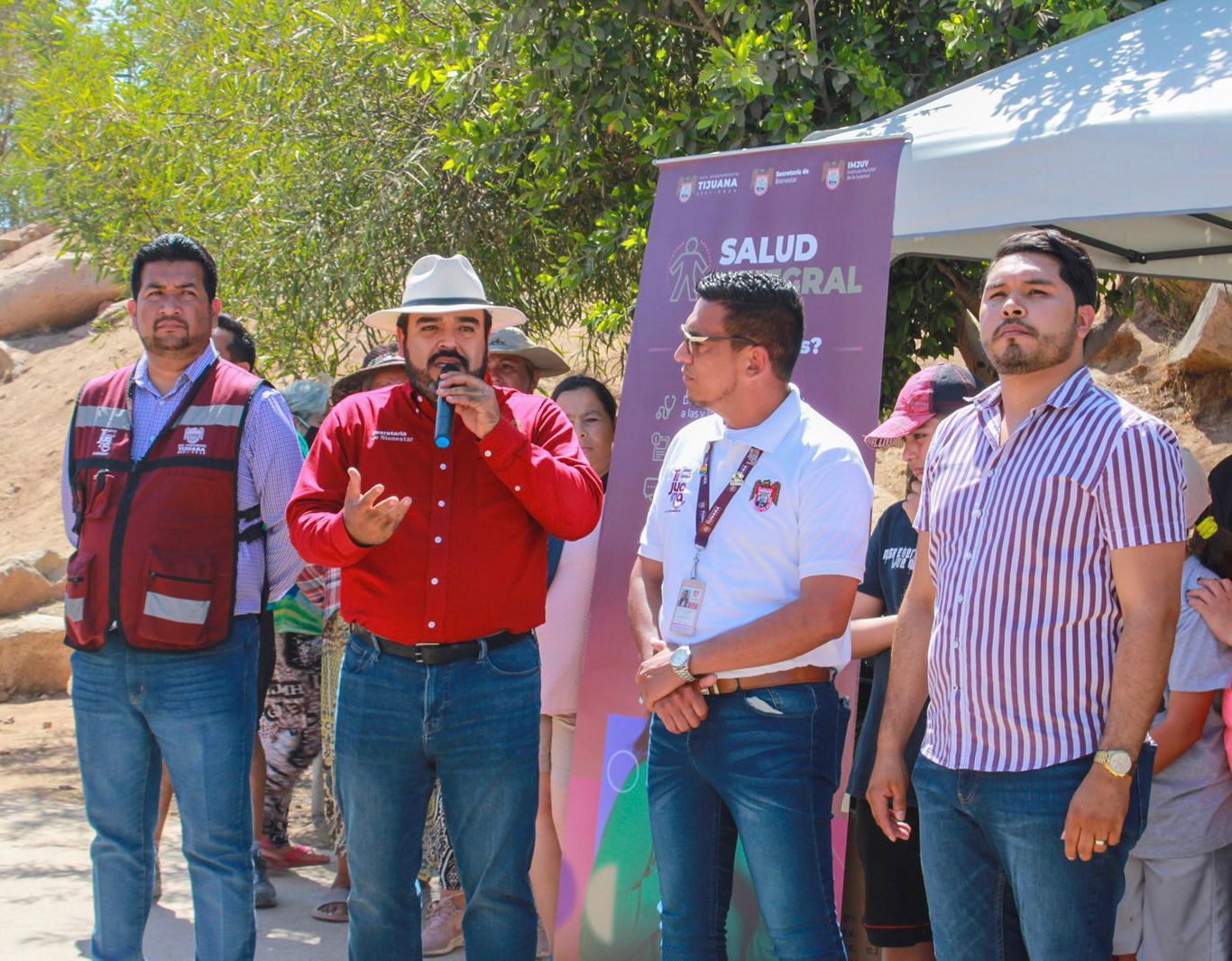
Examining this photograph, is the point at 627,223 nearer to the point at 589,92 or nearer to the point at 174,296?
the point at 589,92

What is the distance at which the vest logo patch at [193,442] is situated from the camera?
13.5 feet

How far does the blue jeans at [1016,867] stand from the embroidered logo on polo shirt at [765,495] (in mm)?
766

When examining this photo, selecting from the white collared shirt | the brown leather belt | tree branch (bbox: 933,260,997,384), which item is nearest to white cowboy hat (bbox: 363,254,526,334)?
the white collared shirt

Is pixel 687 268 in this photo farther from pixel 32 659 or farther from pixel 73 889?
pixel 32 659

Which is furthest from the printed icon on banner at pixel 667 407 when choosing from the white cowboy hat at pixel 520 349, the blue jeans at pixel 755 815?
the blue jeans at pixel 755 815

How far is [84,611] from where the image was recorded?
400 cm

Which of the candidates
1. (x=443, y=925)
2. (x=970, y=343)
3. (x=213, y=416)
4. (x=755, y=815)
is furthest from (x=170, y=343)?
(x=970, y=343)

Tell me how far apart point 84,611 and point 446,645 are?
1222 mm

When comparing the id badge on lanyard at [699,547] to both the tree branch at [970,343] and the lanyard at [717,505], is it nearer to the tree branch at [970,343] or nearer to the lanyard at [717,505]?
the lanyard at [717,505]

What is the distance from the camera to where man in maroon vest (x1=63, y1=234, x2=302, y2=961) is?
3.99m

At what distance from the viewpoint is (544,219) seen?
316 inches

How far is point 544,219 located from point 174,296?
4.05 metres

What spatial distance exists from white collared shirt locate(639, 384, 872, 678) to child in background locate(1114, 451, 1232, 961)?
101 cm

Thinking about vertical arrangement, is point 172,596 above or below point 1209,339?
below
